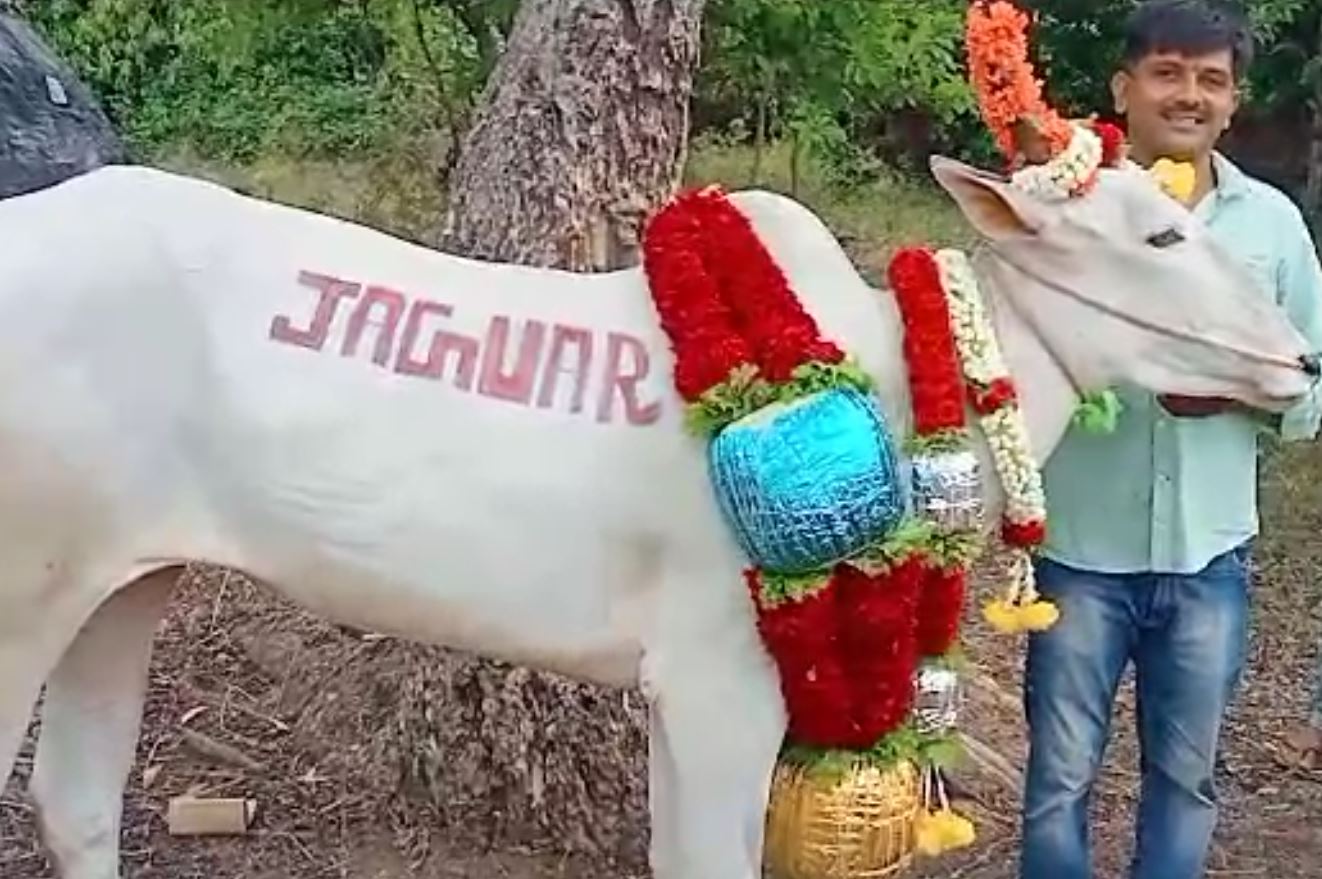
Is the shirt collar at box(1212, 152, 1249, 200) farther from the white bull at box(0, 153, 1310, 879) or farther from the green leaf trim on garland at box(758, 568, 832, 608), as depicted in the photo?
the green leaf trim on garland at box(758, 568, 832, 608)

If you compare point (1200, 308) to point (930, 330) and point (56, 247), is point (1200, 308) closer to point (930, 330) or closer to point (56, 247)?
point (930, 330)

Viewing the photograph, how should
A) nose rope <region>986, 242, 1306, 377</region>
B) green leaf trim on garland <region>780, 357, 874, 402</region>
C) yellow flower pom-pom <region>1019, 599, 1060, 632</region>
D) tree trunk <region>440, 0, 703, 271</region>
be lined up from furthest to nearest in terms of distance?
tree trunk <region>440, 0, 703, 271</region> → yellow flower pom-pom <region>1019, 599, 1060, 632</region> → nose rope <region>986, 242, 1306, 377</region> → green leaf trim on garland <region>780, 357, 874, 402</region>

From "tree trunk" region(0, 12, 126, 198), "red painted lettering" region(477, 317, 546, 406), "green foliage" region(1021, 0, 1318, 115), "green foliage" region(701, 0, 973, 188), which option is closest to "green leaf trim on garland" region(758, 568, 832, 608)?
"red painted lettering" region(477, 317, 546, 406)

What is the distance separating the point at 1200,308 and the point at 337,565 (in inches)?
42.8

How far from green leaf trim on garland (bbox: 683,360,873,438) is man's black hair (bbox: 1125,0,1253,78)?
27.2 inches

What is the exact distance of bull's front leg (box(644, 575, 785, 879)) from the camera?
2.61 meters

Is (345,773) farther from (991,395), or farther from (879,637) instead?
(991,395)

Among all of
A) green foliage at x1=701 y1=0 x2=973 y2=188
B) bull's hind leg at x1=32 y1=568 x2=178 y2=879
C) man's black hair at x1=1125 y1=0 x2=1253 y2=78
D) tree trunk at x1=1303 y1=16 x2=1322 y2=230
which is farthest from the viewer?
tree trunk at x1=1303 y1=16 x2=1322 y2=230

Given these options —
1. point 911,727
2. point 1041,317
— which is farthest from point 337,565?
point 1041,317

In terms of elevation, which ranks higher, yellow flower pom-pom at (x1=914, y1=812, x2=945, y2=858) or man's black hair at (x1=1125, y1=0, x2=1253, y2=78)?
man's black hair at (x1=1125, y1=0, x2=1253, y2=78)

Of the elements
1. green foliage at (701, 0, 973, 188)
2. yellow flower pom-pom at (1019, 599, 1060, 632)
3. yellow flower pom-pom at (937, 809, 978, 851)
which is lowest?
yellow flower pom-pom at (937, 809, 978, 851)

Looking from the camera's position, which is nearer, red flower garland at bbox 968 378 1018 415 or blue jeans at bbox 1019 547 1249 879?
red flower garland at bbox 968 378 1018 415

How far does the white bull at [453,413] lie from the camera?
8.45 ft

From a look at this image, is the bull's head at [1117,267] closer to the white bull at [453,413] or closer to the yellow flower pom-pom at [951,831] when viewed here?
the white bull at [453,413]
